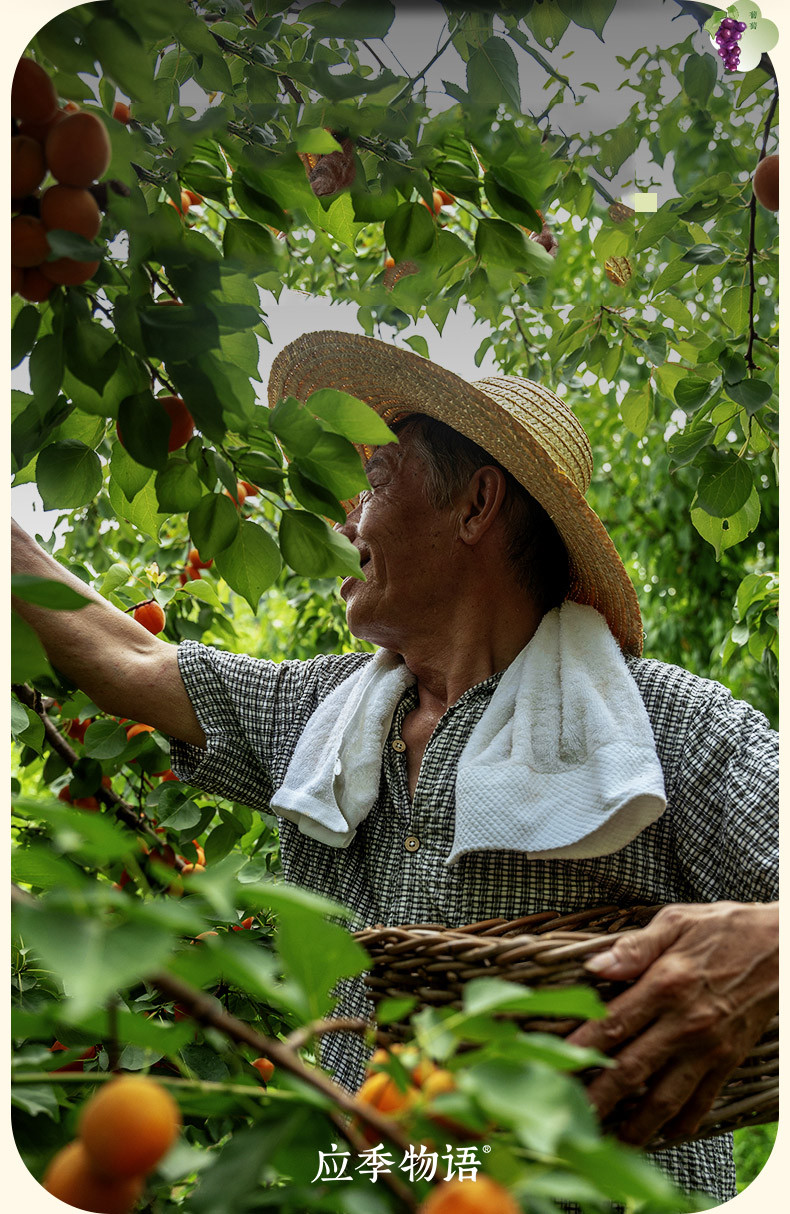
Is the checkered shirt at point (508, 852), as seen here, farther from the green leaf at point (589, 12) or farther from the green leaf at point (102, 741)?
the green leaf at point (589, 12)

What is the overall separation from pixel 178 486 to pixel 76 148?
0.20 metres

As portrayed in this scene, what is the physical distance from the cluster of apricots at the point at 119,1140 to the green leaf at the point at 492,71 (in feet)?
2.23

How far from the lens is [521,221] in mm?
668

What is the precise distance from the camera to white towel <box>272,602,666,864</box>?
728mm

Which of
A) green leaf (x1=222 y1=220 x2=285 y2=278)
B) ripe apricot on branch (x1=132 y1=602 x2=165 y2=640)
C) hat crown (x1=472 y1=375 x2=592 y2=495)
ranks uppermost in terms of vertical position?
hat crown (x1=472 y1=375 x2=592 y2=495)

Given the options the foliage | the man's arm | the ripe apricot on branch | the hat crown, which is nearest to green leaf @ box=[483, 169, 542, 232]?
the foliage

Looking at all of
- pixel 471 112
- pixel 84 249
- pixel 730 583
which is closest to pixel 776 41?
pixel 471 112

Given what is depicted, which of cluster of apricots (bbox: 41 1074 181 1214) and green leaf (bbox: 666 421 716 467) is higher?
green leaf (bbox: 666 421 716 467)

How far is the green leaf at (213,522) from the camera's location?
1.98 ft

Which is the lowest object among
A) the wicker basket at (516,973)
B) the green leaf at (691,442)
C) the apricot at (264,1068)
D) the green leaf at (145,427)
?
the apricot at (264,1068)

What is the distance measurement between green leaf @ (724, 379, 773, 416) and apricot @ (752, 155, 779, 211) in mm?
142

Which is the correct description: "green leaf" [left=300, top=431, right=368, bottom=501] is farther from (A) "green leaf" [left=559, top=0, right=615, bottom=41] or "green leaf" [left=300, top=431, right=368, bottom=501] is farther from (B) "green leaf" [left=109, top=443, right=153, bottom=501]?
(A) "green leaf" [left=559, top=0, right=615, bottom=41]

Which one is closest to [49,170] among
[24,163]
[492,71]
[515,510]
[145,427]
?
[24,163]

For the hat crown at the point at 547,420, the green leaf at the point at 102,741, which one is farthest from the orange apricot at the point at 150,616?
the hat crown at the point at 547,420
